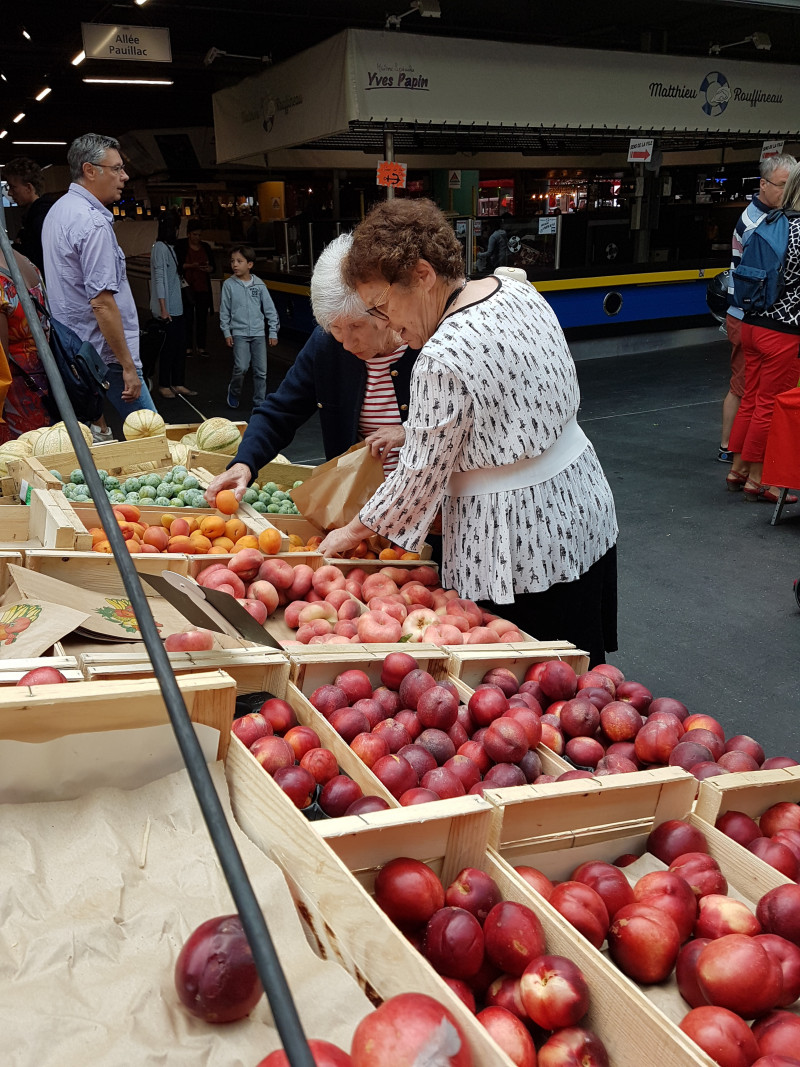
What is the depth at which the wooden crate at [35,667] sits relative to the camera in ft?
4.87

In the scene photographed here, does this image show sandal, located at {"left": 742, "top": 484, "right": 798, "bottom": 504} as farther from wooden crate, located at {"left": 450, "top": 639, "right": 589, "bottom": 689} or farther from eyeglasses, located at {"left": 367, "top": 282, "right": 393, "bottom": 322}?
wooden crate, located at {"left": 450, "top": 639, "right": 589, "bottom": 689}

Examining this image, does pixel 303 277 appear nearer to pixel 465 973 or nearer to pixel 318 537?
pixel 318 537

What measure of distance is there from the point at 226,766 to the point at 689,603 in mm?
3904

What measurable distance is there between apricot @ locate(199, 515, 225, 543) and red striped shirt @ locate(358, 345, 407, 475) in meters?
0.62

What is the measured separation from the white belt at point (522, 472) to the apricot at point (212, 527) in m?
0.96

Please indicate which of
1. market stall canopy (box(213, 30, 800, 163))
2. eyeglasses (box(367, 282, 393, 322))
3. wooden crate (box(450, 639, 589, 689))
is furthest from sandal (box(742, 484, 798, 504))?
market stall canopy (box(213, 30, 800, 163))

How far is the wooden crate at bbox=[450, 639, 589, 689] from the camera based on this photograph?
208cm

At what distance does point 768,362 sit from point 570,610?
420 cm

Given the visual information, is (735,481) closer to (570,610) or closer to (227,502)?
(570,610)

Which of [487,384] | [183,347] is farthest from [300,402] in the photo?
[183,347]

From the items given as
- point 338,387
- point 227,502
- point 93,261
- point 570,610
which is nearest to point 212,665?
point 570,610

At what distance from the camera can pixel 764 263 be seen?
5.71m

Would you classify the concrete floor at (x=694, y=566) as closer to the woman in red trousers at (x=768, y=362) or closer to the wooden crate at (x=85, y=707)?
the woman in red trousers at (x=768, y=362)

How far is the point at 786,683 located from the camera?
3.90m
